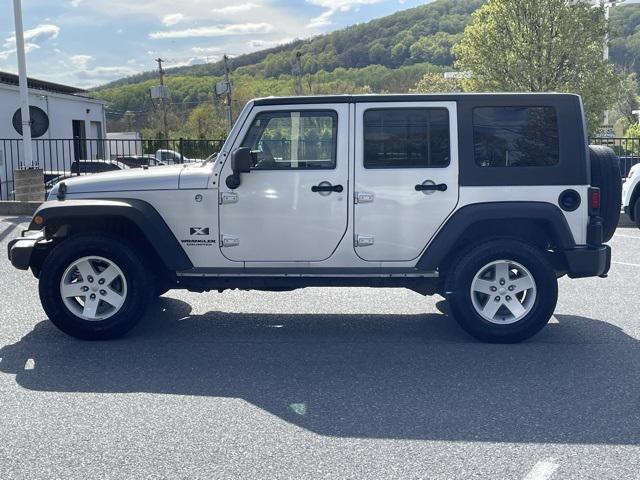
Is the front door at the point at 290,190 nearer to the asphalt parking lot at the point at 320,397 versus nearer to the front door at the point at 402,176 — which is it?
the front door at the point at 402,176

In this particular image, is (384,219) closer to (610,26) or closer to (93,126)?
(610,26)

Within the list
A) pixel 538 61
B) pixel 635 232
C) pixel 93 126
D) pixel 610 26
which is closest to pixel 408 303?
pixel 635 232

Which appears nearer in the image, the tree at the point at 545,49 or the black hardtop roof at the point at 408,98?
the black hardtop roof at the point at 408,98

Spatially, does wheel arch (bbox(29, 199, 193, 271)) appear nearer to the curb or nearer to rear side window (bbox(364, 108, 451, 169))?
rear side window (bbox(364, 108, 451, 169))

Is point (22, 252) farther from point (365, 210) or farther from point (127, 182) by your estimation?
point (365, 210)

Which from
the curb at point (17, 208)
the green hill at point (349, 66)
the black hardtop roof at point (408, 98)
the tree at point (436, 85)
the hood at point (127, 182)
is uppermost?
the green hill at point (349, 66)

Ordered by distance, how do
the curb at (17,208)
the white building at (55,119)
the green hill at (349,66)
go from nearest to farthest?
1. the curb at (17,208)
2. the white building at (55,119)
3. the green hill at (349,66)

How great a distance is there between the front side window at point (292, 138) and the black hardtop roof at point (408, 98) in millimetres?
99

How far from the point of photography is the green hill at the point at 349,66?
84250 mm

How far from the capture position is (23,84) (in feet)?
54.4

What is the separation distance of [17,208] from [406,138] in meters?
12.4

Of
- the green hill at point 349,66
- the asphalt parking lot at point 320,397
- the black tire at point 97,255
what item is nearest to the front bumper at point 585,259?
the asphalt parking lot at point 320,397

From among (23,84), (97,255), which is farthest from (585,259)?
(23,84)

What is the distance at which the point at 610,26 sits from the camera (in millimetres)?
28953
